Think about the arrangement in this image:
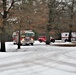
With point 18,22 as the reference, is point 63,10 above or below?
above

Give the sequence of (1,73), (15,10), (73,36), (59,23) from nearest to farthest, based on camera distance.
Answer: (1,73)
(15,10)
(59,23)
(73,36)

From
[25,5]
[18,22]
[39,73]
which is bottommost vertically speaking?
[39,73]

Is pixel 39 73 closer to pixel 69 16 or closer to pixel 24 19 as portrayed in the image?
pixel 24 19

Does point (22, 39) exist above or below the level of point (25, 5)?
below

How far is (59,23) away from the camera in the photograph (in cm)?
3803

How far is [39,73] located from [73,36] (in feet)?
165

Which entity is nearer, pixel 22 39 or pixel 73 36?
→ pixel 22 39

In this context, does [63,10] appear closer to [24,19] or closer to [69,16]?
[69,16]

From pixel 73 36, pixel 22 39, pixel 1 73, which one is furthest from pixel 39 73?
pixel 73 36

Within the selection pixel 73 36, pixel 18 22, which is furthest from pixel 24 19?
pixel 73 36

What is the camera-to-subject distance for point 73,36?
6000 centimetres

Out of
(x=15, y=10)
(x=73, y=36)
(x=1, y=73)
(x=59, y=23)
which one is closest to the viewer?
(x=1, y=73)

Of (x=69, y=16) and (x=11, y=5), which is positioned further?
(x=69, y=16)

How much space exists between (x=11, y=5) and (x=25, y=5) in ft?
4.69
